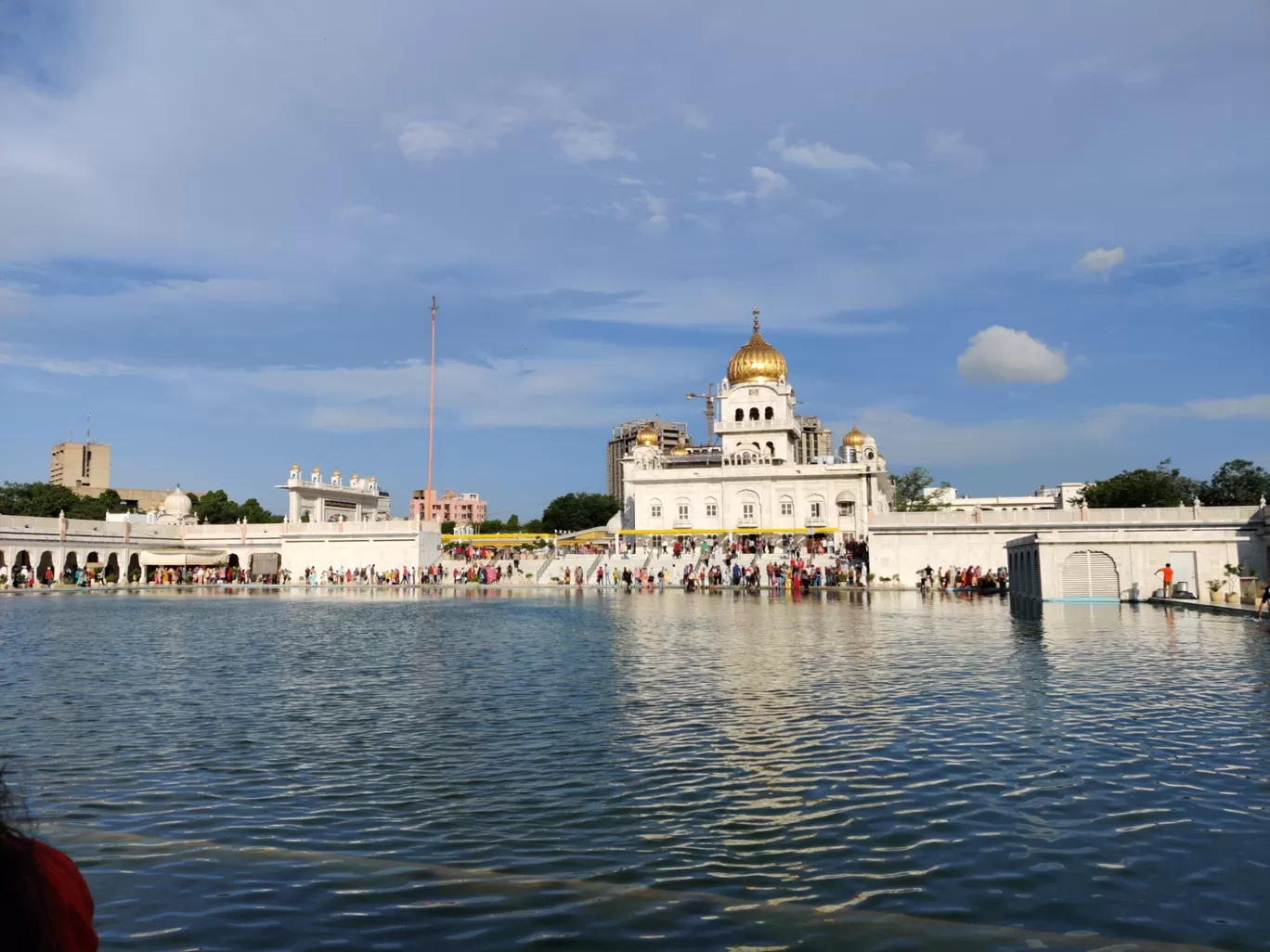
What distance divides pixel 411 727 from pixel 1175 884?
26.5 feet

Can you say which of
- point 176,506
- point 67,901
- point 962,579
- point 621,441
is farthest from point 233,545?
point 621,441

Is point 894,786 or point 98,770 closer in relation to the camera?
point 894,786

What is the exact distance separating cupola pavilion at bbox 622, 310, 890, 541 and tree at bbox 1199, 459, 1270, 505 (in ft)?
79.6

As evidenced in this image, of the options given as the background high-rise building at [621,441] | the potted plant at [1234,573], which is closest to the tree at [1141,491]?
the potted plant at [1234,573]

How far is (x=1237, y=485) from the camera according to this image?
76.4 meters

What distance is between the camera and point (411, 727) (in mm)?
11883

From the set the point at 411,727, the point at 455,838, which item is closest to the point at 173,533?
the point at 411,727

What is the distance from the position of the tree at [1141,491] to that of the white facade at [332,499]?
5476cm

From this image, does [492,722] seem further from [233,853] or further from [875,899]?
[875,899]

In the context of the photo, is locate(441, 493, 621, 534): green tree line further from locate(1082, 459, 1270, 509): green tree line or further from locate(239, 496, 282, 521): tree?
locate(1082, 459, 1270, 509): green tree line

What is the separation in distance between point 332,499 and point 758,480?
3183cm

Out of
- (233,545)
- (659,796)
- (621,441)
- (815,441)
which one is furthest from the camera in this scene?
(621,441)

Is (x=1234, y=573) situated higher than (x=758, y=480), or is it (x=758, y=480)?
(x=758, y=480)

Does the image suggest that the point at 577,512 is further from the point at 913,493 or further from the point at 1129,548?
the point at 1129,548
